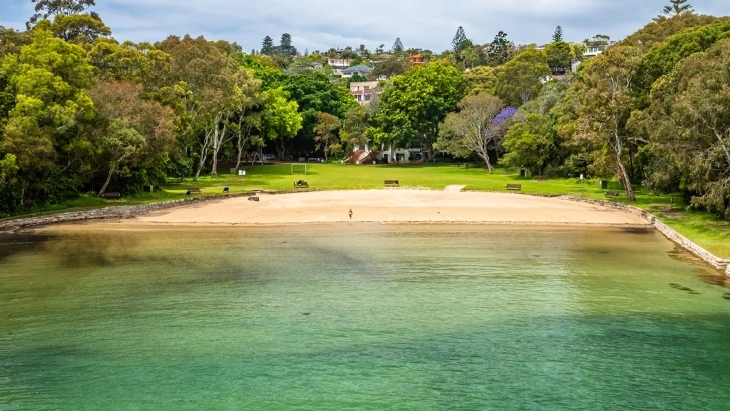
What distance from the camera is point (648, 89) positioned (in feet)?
163

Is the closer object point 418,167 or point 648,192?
point 648,192

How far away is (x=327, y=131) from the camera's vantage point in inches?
4021

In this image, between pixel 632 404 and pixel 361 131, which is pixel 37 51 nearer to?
pixel 632 404

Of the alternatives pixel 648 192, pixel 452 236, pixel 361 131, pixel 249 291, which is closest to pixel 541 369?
pixel 249 291

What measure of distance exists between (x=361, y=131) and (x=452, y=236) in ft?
223

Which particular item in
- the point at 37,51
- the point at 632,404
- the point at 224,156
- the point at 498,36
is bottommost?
the point at 632,404

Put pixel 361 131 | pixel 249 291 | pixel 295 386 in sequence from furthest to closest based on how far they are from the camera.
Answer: pixel 361 131
pixel 249 291
pixel 295 386

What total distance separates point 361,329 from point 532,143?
5554cm

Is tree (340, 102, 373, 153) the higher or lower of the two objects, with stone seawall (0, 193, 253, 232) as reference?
higher

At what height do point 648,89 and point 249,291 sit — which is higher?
point 648,89

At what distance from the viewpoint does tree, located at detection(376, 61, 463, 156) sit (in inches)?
3676

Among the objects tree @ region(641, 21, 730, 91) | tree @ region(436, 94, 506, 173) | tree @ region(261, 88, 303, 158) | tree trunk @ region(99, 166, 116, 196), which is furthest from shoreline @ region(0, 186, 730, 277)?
tree @ region(261, 88, 303, 158)

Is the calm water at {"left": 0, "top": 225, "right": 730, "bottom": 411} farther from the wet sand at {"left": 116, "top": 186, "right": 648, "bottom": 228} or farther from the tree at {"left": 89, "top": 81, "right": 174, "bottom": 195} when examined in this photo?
the tree at {"left": 89, "top": 81, "right": 174, "bottom": 195}

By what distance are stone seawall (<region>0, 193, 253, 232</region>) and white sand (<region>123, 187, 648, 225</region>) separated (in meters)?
1.46
